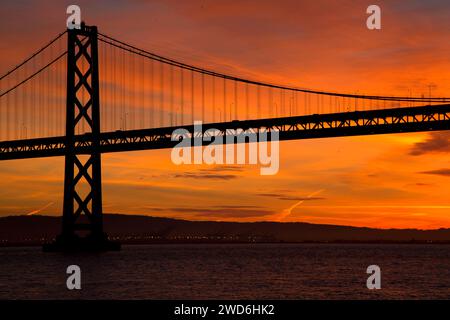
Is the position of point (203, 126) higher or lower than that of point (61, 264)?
higher

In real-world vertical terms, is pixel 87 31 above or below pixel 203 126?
above

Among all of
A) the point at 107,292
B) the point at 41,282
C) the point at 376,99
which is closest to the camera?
the point at 107,292

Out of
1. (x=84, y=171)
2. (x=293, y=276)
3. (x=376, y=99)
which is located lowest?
(x=293, y=276)

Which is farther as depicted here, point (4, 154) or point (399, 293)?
point (4, 154)

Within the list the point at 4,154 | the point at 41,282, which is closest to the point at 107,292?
the point at 41,282

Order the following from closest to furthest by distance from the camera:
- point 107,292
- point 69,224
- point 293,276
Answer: point 107,292, point 293,276, point 69,224
